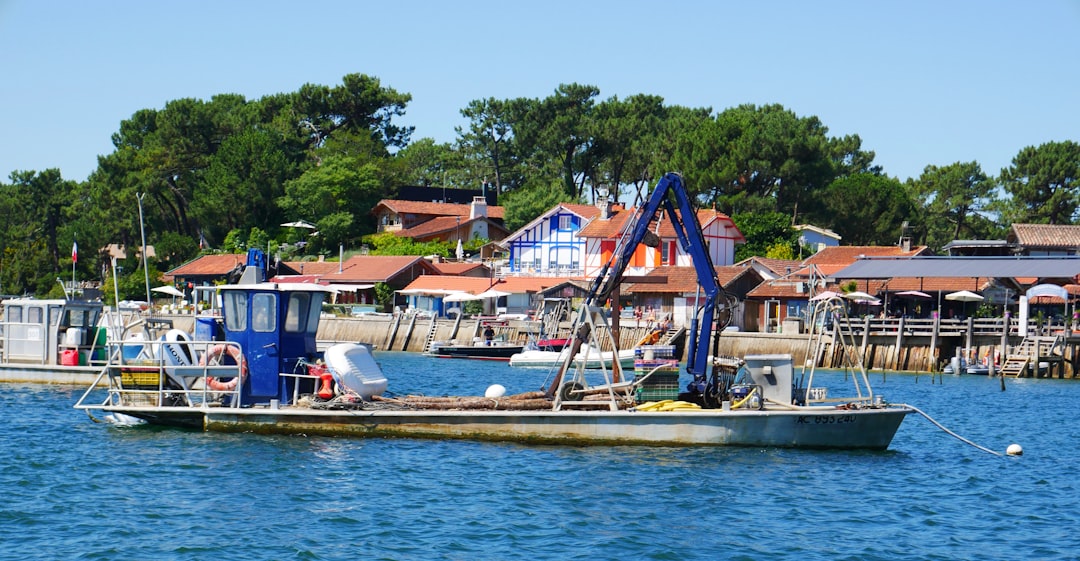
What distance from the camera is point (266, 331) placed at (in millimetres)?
26766

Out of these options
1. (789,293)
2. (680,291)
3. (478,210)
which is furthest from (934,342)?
(478,210)

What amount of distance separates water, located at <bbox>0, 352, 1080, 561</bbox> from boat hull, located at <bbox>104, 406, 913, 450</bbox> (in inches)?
11.9

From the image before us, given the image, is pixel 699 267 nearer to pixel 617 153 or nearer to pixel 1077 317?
pixel 1077 317

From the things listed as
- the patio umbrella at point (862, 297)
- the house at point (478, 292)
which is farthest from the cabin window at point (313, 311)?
the house at point (478, 292)

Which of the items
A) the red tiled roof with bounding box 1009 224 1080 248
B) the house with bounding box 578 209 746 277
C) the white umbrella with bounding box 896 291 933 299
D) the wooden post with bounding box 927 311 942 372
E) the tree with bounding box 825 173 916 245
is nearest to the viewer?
the wooden post with bounding box 927 311 942 372

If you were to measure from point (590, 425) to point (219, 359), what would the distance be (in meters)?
8.61

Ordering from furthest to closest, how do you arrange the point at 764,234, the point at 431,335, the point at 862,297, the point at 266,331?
the point at 764,234 < the point at 431,335 < the point at 862,297 < the point at 266,331

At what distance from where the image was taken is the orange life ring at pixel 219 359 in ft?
87.6

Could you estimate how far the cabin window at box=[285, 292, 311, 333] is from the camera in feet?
88.5

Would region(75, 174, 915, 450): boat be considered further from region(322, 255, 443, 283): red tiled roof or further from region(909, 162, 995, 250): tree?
region(909, 162, 995, 250): tree

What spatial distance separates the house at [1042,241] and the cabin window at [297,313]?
53.0 meters

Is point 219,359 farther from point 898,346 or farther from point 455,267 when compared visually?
point 455,267

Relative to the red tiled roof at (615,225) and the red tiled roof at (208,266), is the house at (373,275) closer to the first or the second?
the red tiled roof at (208,266)

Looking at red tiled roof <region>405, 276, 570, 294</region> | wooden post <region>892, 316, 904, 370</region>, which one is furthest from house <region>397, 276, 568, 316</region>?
wooden post <region>892, 316, 904, 370</region>
